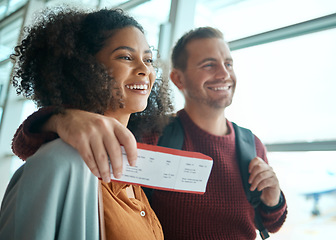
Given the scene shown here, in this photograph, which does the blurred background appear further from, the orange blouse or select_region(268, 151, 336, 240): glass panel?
the orange blouse

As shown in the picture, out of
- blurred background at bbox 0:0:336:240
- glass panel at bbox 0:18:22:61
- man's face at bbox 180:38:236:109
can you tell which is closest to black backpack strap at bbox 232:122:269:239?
man's face at bbox 180:38:236:109

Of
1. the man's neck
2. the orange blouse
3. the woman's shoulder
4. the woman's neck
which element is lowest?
the orange blouse

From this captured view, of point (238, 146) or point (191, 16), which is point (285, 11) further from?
point (238, 146)

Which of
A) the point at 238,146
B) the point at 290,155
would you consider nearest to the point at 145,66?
the point at 238,146

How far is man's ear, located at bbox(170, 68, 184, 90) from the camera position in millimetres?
1130

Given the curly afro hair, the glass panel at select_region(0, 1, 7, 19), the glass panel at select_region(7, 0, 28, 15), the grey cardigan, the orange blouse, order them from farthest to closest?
the glass panel at select_region(0, 1, 7, 19) → the glass panel at select_region(7, 0, 28, 15) → the curly afro hair → the orange blouse → the grey cardigan

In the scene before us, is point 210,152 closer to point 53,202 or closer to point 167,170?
point 167,170

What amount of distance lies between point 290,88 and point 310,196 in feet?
1.86

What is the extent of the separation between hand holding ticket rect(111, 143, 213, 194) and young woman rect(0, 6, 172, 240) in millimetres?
89

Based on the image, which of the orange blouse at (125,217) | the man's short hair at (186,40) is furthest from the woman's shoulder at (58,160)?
the man's short hair at (186,40)

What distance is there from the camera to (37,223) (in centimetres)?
45

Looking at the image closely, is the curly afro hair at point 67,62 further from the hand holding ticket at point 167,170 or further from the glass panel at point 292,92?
the glass panel at point 292,92

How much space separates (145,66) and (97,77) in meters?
0.15

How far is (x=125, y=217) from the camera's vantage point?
24.4 inches
